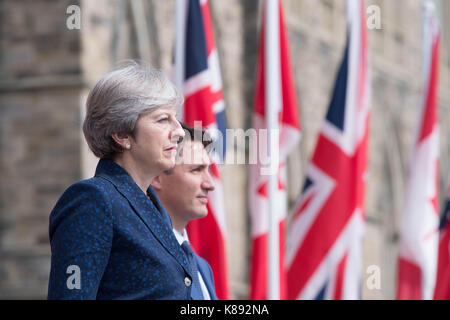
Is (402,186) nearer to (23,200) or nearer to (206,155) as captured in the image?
(23,200)

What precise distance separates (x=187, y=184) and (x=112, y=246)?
111cm

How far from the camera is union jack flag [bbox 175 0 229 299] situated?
5.94m

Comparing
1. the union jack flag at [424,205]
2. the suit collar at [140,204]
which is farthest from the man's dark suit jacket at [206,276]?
the union jack flag at [424,205]

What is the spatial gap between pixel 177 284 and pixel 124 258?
0.14 metres

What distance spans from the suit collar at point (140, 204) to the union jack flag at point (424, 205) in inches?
230

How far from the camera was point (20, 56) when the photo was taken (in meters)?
9.73

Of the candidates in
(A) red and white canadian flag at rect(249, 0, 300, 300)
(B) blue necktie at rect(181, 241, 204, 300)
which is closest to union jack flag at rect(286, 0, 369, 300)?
(A) red and white canadian flag at rect(249, 0, 300, 300)

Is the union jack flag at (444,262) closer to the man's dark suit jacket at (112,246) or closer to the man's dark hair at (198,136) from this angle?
the man's dark hair at (198,136)

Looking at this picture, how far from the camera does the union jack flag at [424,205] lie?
8141 millimetres

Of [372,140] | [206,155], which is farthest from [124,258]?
[372,140]

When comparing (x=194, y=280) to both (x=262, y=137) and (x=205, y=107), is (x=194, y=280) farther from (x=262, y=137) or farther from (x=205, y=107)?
(x=262, y=137)

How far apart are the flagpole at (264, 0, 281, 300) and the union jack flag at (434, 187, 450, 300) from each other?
1.77 meters

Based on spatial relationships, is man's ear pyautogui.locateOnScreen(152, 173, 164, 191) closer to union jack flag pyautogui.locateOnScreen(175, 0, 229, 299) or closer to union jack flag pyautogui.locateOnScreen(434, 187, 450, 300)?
union jack flag pyautogui.locateOnScreen(175, 0, 229, 299)


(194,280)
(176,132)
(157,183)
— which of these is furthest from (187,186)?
(176,132)
